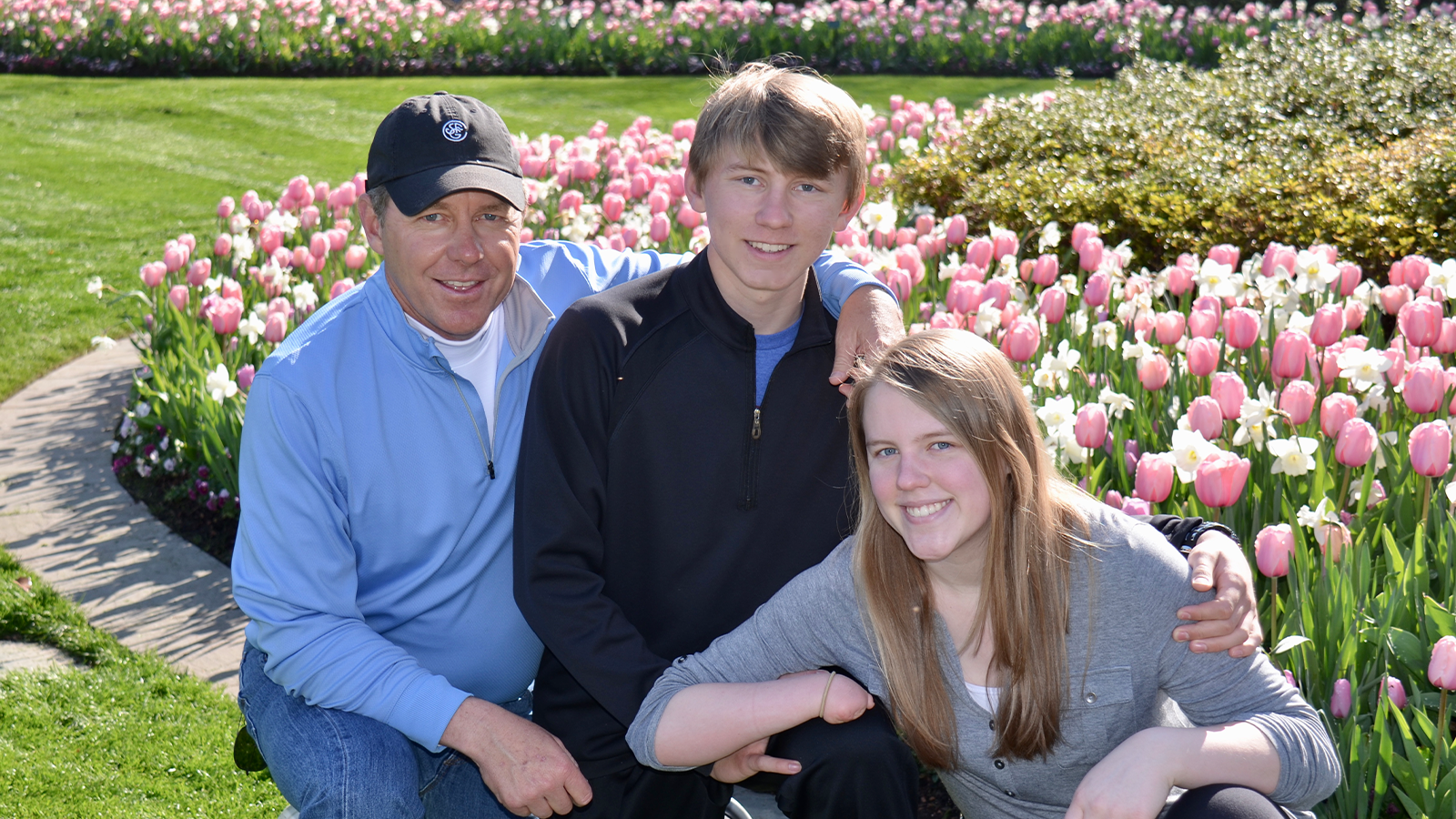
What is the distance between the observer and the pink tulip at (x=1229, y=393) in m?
2.81

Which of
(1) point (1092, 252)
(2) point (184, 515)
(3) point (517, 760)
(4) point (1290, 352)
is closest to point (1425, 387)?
(4) point (1290, 352)

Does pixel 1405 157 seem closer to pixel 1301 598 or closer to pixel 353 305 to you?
pixel 1301 598

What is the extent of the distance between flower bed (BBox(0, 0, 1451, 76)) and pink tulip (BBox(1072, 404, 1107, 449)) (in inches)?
431

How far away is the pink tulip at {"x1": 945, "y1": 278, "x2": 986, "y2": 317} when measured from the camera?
3.61 meters

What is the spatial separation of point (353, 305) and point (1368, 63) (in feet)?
22.5

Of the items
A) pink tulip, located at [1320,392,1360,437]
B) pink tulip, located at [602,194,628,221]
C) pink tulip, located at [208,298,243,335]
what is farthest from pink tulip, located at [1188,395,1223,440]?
pink tulip, located at [208,298,243,335]

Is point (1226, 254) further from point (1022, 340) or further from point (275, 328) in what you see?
point (275, 328)

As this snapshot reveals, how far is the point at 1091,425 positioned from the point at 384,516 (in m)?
1.58

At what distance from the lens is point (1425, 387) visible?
2695 millimetres

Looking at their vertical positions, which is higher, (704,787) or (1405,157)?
(1405,157)

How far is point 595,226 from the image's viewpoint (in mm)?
5508

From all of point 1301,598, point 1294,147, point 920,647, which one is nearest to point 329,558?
point 920,647

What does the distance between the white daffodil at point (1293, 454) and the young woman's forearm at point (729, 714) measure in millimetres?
1262

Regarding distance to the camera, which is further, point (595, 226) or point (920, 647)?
point (595, 226)
